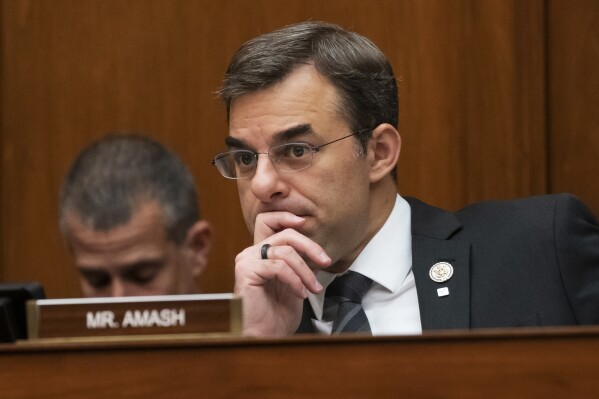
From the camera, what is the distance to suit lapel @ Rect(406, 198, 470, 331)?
6.16 feet

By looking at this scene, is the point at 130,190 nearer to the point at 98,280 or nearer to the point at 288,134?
the point at 98,280

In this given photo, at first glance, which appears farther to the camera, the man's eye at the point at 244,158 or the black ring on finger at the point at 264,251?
the man's eye at the point at 244,158

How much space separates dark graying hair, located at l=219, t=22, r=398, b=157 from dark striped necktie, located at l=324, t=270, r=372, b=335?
0.26 meters

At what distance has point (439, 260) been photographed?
1.96m

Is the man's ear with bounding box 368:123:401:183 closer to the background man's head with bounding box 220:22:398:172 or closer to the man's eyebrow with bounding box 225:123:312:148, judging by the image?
the background man's head with bounding box 220:22:398:172

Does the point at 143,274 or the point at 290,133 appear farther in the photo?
the point at 290,133

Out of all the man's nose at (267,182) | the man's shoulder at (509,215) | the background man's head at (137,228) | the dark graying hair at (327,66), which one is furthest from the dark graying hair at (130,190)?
the man's shoulder at (509,215)

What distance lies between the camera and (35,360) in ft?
3.59

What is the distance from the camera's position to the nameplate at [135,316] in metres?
1.13

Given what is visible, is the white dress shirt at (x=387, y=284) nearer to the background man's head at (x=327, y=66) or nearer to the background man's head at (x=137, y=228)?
the background man's head at (x=327, y=66)

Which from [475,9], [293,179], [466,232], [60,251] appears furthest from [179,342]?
[475,9]

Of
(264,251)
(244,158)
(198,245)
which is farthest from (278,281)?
(198,245)

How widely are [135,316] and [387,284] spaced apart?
872mm

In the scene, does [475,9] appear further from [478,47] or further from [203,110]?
[203,110]
